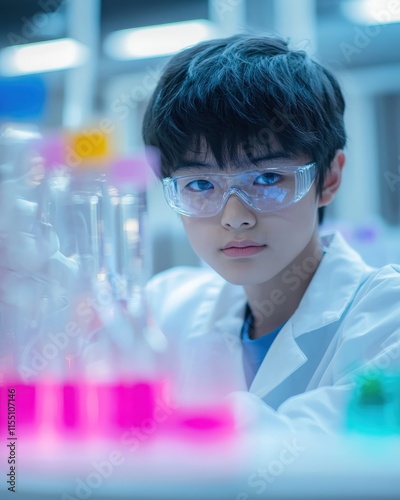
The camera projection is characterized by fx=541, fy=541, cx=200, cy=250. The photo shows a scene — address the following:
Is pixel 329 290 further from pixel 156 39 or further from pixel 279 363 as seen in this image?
pixel 156 39

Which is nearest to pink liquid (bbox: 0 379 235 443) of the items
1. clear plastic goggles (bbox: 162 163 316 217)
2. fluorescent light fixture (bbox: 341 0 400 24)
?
clear plastic goggles (bbox: 162 163 316 217)

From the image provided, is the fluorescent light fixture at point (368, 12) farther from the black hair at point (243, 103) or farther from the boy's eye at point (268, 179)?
the boy's eye at point (268, 179)

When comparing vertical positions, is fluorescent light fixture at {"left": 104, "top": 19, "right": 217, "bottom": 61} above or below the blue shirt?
above

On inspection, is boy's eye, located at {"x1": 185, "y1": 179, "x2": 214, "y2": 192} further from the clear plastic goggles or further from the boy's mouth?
the boy's mouth

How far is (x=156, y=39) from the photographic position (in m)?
2.60

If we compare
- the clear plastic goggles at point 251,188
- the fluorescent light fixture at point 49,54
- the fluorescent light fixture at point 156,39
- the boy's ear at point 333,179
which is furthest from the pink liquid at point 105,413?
the fluorescent light fixture at point 156,39

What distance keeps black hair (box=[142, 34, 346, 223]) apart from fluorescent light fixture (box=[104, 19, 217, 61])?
4.42 feet

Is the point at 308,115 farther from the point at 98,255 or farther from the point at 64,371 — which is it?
the point at 64,371

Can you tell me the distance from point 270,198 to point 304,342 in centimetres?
36

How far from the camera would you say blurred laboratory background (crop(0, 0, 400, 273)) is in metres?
2.32

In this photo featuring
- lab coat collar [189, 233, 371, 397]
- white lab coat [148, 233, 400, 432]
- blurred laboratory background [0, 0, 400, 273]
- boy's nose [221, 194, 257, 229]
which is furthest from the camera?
blurred laboratory background [0, 0, 400, 273]

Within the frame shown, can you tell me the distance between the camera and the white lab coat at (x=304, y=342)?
915 mm

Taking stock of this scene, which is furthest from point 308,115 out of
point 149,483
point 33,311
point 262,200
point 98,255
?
point 149,483

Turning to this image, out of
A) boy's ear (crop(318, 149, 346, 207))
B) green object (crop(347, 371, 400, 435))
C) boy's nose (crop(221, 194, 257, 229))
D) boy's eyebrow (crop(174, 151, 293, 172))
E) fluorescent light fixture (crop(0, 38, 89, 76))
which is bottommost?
green object (crop(347, 371, 400, 435))
